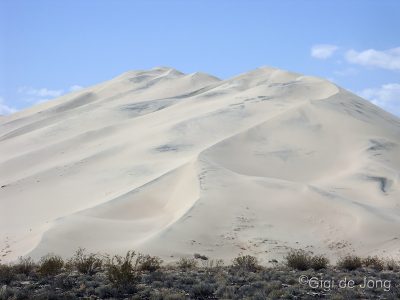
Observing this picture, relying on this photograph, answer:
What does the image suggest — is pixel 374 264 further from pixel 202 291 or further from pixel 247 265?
pixel 202 291

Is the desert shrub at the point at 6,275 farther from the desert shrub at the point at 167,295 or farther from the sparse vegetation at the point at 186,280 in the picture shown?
the desert shrub at the point at 167,295

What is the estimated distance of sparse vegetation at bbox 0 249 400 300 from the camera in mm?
10344

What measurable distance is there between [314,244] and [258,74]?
1397 inches

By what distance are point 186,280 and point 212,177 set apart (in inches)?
518

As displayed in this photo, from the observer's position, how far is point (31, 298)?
31.1 feet

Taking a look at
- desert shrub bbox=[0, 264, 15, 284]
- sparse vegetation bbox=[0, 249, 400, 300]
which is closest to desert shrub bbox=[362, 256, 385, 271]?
sparse vegetation bbox=[0, 249, 400, 300]

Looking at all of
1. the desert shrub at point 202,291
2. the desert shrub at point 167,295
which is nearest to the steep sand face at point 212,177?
the desert shrub at point 202,291

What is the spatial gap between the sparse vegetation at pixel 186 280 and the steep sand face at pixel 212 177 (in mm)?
3612

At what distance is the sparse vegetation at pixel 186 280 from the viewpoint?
407 inches

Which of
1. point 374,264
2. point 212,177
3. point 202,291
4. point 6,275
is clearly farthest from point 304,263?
point 212,177

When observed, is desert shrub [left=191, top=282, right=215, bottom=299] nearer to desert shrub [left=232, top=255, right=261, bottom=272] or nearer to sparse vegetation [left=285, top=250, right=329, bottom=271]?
desert shrub [left=232, top=255, right=261, bottom=272]

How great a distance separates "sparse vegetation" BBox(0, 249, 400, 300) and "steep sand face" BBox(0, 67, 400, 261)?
361 centimetres

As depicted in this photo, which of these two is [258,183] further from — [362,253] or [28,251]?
[28,251]

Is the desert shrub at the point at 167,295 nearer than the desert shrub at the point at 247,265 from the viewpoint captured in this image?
Yes
